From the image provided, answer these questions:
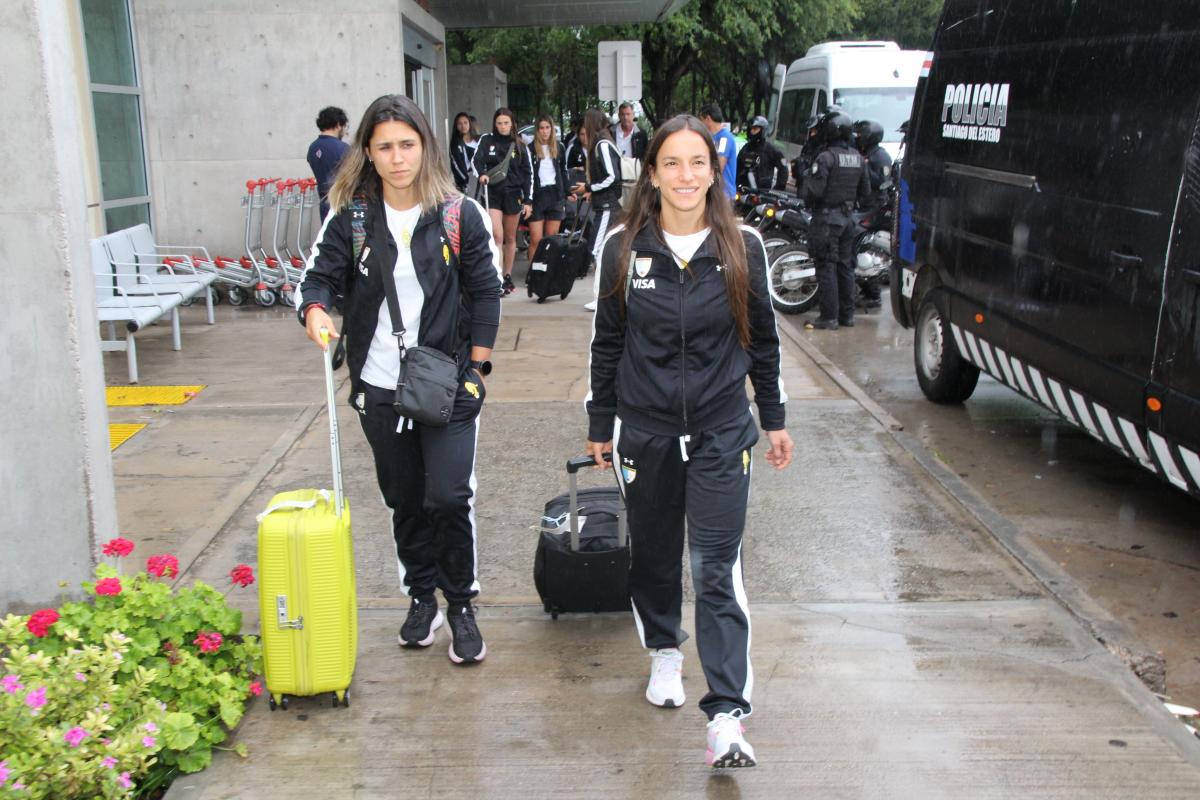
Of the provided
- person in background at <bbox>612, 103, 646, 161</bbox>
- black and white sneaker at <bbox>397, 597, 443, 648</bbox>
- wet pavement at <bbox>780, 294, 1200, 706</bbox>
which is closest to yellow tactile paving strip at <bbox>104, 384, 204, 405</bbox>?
black and white sneaker at <bbox>397, 597, 443, 648</bbox>

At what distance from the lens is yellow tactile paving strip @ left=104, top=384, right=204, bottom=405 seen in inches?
305

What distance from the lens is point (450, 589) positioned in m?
4.02

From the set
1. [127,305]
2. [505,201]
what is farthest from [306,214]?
[127,305]

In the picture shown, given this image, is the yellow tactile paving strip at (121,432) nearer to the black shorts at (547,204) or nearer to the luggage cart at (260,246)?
the luggage cart at (260,246)

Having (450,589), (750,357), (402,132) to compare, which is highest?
(402,132)

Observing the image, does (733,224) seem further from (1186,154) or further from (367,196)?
(1186,154)

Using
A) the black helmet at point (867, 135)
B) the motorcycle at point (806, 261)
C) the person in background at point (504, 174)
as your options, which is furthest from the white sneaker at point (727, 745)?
the black helmet at point (867, 135)

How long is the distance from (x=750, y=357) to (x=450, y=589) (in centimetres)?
134

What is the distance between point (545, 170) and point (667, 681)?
9.58 metres

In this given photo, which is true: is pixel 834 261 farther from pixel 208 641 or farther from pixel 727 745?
pixel 208 641

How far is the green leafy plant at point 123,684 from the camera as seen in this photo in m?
3.12

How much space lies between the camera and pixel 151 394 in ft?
26.1

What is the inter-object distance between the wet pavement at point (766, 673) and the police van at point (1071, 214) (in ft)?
2.89

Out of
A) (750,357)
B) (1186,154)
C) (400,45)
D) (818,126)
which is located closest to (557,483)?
(750,357)
